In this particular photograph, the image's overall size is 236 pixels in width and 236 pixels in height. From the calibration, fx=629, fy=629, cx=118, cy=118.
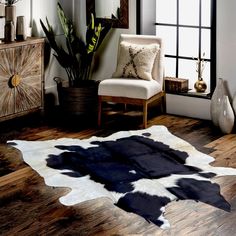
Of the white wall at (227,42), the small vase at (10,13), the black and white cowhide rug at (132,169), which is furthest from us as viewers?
the small vase at (10,13)

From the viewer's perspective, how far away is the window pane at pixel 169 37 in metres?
6.74

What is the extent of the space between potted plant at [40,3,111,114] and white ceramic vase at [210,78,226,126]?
1.29 m

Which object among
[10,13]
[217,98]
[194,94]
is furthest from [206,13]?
[10,13]

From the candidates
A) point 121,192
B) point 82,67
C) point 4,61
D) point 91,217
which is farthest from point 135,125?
point 91,217

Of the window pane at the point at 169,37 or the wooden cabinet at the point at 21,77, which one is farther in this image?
the window pane at the point at 169,37

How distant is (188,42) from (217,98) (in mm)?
871

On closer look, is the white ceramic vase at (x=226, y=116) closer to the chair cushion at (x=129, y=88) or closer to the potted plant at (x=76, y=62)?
the chair cushion at (x=129, y=88)

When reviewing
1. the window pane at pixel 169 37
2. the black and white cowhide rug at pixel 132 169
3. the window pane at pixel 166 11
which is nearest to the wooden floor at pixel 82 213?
the black and white cowhide rug at pixel 132 169

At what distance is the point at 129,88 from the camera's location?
6.07 metres

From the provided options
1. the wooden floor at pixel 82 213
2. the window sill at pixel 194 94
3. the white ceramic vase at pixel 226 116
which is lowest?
the wooden floor at pixel 82 213

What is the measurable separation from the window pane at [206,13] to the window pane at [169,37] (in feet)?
1.29

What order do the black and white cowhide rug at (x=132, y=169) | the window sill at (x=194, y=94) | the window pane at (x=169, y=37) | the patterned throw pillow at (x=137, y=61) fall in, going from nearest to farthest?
1. the black and white cowhide rug at (x=132, y=169)
2. the patterned throw pillow at (x=137, y=61)
3. the window sill at (x=194, y=94)
4. the window pane at (x=169, y=37)

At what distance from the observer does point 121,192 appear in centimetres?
442

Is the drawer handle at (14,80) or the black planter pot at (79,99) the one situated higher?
the drawer handle at (14,80)
